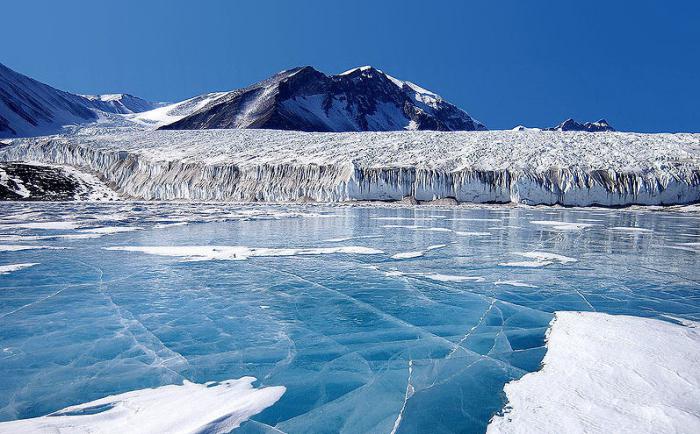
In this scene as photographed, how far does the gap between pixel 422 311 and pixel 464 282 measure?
1.70 m

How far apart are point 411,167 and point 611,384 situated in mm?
29408

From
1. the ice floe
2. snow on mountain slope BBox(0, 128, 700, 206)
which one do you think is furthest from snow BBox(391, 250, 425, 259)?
snow on mountain slope BBox(0, 128, 700, 206)

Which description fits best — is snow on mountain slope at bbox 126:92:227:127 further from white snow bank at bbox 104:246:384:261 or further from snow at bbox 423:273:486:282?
snow at bbox 423:273:486:282

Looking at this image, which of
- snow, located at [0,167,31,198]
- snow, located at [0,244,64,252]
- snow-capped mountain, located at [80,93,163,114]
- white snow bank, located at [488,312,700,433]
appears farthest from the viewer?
snow-capped mountain, located at [80,93,163,114]

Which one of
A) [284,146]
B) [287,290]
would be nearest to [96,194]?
[284,146]

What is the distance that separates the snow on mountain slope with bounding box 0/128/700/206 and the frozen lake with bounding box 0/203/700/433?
832 inches

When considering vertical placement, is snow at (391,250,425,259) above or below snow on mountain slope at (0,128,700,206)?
below

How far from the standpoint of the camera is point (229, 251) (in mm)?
9320

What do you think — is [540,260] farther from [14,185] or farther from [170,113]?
[170,113]

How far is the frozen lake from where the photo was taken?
10.4 feet

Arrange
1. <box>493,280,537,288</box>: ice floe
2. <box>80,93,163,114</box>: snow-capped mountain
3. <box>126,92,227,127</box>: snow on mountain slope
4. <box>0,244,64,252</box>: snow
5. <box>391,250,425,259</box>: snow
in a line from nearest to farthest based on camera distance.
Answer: <box>493,280,537,288</box>: ice floe
<box>391,250,425,259</box>: snow
<box>0,244,64,252</box>: snow
<box>126,92,227,127</box>: snow on mountain slope
<box>80,93,163,114</box>: snow-capped mountain

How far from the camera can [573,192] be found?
29.2 meters

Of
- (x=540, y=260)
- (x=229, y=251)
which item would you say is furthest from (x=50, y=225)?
(x=540, y=260)

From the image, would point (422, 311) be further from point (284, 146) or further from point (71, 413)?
point (284, 146)
